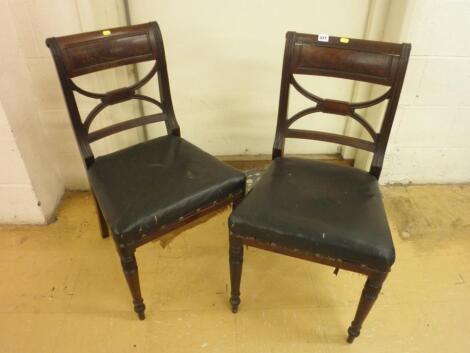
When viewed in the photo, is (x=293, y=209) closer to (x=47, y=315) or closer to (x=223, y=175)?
(x=223, y=175)

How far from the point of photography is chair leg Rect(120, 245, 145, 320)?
116 centimetres

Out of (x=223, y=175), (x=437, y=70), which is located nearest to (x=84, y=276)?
(x=223, y=175)

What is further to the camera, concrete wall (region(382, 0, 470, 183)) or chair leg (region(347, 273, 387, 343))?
concrete wall (region(382, 0, 470, 183))

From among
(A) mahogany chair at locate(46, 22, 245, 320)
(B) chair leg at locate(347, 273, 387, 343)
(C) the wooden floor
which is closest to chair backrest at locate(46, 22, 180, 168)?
(A) mahogany chair at locate(46, 22, 245, 320)

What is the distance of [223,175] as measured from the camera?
1.28 meters

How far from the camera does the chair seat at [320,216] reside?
107cm

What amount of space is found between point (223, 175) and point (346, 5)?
0.97m

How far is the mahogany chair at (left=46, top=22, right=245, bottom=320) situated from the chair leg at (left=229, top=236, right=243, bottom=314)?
16cm

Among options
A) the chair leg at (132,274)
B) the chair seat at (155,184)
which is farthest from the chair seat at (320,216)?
the chair leg at (132,274)

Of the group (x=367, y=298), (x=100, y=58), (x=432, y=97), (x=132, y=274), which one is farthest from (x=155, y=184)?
(x=432, y=97)

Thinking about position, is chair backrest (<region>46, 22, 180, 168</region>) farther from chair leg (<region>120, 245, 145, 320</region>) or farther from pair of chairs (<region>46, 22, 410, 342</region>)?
chair leg (<region>120, 245, 145, 320</region>)

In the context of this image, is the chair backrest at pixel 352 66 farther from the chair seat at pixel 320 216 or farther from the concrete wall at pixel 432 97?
the concrete wall at pixel 432 97

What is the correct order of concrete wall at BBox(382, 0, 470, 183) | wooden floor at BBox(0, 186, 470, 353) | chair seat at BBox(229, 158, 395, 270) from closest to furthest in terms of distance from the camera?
1. chair seat at BBox(229, 158, 395, 270)
2. wooden floor at BBox(0, 186, 470, 353)
3. concrete wall at BBox(382, 0, 470, 183)

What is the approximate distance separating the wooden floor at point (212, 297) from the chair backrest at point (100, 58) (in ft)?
1.71
